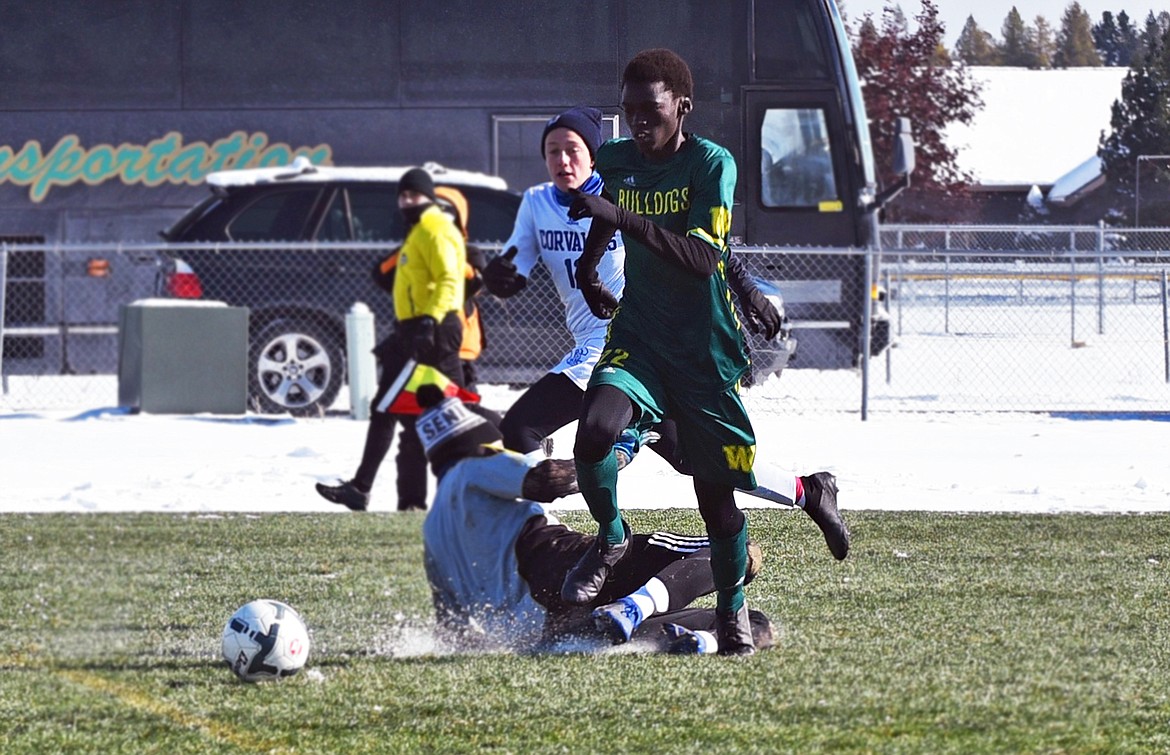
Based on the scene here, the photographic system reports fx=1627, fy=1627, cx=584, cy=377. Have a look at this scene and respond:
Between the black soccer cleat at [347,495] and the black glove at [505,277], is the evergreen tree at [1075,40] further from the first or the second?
the black soccer cleat at [347,495]

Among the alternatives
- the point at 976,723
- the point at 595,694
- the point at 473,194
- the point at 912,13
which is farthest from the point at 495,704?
the point at 473,194

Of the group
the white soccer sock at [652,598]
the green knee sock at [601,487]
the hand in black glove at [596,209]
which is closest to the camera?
the hand in black glove at [596,209]

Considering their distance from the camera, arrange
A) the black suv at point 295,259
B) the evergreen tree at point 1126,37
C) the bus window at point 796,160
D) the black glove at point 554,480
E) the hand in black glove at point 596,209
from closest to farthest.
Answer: the hand in black glove at point 596,209
the bus window at point 796,160
the black glove at point 554,480
the evergreen tree at point 1126,37
the black suv at point 295,259

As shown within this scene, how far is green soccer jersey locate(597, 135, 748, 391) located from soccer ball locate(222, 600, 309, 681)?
2.10 m

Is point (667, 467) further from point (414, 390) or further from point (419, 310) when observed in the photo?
point (419, 310)

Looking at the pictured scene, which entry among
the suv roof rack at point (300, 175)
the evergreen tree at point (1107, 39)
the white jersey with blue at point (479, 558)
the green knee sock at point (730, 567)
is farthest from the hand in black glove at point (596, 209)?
the suv roof rack at point (300, 175)

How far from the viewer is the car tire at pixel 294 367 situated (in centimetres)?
1123

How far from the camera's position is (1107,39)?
2961 millimetres

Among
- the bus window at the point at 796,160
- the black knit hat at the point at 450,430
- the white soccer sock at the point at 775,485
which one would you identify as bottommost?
the black knit hat at the point at 450,430

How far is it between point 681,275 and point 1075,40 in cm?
110

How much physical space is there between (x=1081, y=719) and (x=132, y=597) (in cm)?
348

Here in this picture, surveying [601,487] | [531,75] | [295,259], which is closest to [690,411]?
[601,487]

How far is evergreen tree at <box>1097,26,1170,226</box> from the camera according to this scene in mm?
3066

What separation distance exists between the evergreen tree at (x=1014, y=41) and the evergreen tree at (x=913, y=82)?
5.0 inches
